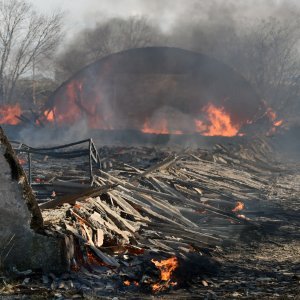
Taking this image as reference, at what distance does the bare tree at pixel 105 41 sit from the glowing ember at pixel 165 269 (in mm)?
42975

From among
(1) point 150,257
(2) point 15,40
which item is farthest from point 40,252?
(2) point 15,40

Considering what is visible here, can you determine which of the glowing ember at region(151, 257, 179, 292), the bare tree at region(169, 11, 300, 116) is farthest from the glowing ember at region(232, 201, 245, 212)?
the bare tree at region(169, 11, 300, 116)

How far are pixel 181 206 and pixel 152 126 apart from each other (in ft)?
72.5

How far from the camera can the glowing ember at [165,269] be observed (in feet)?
22.6

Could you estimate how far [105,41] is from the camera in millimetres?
53250

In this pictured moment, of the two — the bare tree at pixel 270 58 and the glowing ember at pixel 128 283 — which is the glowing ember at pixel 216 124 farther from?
the glowing ember at pixel 128 283

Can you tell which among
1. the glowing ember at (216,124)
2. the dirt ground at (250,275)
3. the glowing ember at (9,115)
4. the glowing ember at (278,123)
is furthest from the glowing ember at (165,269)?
the glowing ember at (278,123)

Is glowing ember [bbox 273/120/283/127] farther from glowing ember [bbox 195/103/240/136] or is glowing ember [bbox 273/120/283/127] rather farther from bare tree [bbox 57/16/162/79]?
bare tree [bbox 57/16/162/79]

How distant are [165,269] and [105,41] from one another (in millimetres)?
48224

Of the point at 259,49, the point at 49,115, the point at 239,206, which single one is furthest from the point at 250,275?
the point at 259,49

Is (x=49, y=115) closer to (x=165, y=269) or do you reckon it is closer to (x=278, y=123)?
(x=278, y=123)

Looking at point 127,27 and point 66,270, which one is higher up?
point 127,27

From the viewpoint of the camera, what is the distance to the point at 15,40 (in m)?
42.9

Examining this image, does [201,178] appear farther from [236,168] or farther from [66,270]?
[66,270]
